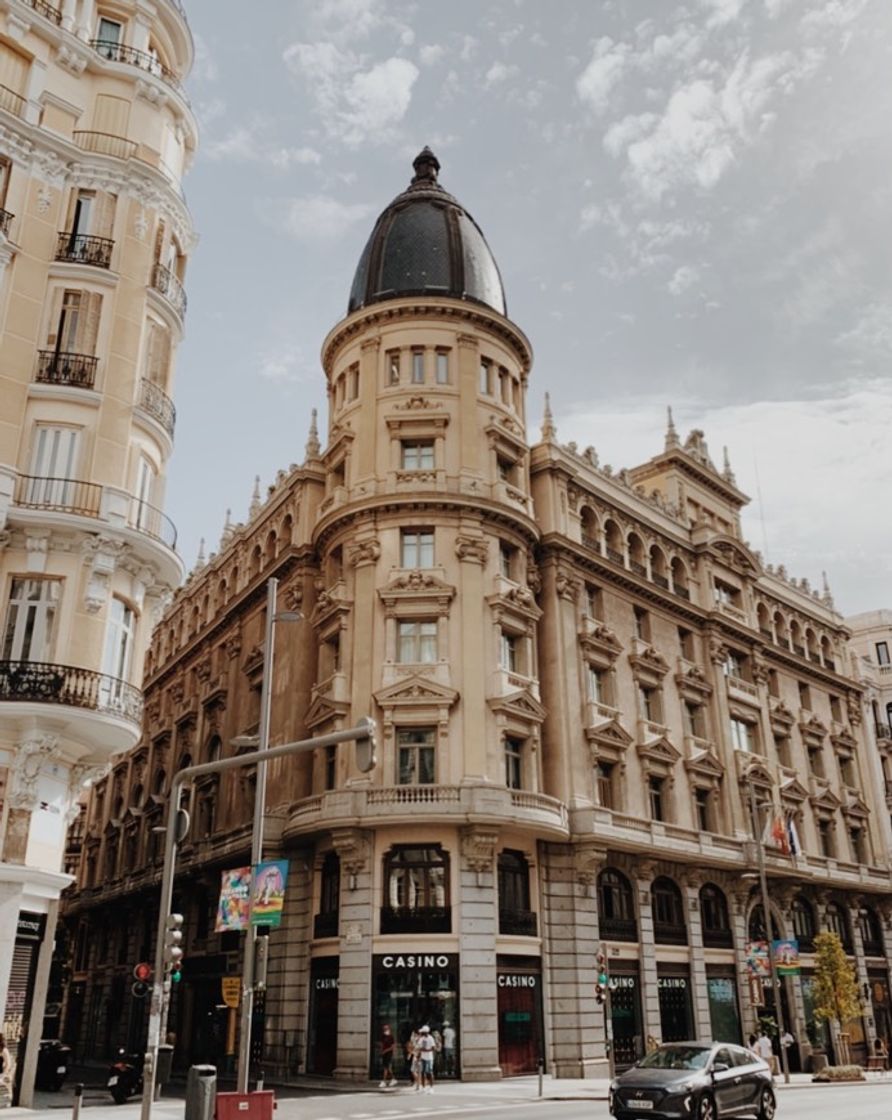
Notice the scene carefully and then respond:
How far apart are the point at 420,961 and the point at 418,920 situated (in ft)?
4.28

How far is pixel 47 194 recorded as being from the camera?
29.2 m

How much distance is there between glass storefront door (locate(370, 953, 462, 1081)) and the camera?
3303 cm

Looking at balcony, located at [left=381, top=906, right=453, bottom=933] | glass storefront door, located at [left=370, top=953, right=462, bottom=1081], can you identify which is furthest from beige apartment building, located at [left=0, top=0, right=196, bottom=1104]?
glass storefront door, located at [left=370, top=953, right=462, bottom=1081]

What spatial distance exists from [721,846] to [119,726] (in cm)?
2997

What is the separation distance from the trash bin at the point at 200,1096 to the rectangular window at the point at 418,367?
2995 centimetres

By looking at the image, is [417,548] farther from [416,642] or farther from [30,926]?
[30,926]

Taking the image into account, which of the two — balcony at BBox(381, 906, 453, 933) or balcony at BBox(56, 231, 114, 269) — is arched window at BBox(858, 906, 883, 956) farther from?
balcony at BBox(56, 231, 114, 269)

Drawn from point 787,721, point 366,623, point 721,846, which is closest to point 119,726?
point 366,623

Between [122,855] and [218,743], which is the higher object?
[218,743]

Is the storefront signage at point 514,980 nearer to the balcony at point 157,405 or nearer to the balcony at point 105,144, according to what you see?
the balcony at point 157,405

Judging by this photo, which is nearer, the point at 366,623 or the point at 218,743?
the point at 366,623

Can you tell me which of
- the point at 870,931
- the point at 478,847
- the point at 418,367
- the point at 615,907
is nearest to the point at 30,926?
the point at 478,847

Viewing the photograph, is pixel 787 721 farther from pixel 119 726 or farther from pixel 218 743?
pixel 119 726

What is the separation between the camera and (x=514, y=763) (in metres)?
38.6
